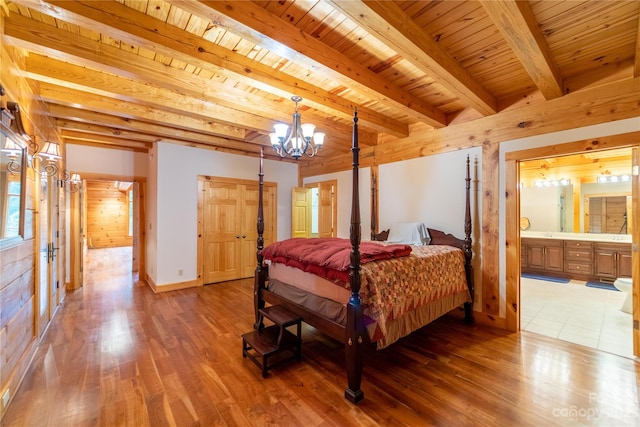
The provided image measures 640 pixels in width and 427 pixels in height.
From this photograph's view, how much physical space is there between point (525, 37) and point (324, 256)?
218 centimetres

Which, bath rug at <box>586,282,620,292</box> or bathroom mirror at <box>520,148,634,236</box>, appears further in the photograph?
bathroom mirror at <box>520,148,634,236</box>

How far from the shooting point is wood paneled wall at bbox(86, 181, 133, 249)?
1000 centimetres

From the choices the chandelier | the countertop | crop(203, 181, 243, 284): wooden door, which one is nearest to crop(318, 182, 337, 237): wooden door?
crop(203, 181, 243, 284): wooden door

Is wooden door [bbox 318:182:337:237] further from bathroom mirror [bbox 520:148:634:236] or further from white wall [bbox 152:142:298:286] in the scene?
bathroom mirror [bbox 520:148:634:236]

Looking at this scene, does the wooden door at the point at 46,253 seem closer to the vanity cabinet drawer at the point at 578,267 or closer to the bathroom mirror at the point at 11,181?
the bathroom mirror at the point at 11,181

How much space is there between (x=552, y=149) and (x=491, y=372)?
233cm

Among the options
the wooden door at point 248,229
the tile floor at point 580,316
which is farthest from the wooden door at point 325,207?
the tile floor at point 580,316

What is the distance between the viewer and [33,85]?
2.56 metres

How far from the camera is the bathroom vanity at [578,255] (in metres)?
4.73

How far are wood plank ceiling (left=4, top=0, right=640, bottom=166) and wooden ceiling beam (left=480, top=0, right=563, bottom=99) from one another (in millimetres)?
10

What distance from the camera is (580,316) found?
11.1ft

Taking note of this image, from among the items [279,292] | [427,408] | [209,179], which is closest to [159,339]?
[279,292]

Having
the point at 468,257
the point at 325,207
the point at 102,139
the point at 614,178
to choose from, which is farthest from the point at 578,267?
the point at 102,139

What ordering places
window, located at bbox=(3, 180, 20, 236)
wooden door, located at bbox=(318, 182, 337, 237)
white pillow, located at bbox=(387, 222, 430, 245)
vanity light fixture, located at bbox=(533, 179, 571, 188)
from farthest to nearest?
vanity light fixture, located at bbox=(533, 179, 571, 188) < wooden door, located at bbox=(318, 182, 337, 237) < white pillow, located at bbox=(387, 222, 430, 245) < window, located at bbox=(3, 180, 20, 236)
